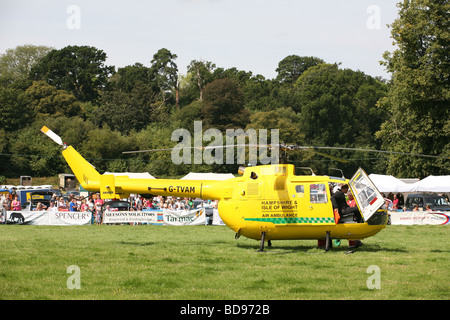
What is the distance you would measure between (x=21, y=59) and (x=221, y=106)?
2077 inches

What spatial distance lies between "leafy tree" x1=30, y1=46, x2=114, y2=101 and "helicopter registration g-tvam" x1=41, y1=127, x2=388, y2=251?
89597 millimetres

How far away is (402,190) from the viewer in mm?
40562

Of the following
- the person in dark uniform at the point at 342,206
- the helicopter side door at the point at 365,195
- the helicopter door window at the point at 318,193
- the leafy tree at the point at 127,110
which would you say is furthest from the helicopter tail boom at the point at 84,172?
the leafy tree at the point at 127,110

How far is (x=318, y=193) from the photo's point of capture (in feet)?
59.3

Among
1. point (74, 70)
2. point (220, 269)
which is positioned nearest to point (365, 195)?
point (220, 269)

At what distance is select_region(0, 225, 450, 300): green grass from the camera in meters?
11.6

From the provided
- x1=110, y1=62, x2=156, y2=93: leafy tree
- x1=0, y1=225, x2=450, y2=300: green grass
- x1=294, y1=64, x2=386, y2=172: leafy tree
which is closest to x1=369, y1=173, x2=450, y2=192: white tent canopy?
x1=0, y1=225, x2=450, y2=300: green grass

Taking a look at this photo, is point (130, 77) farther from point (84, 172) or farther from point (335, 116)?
point (84, 172)

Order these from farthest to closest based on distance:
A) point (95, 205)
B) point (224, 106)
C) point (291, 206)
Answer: point (224, 106) < point (95, 205) < point (291, 206)

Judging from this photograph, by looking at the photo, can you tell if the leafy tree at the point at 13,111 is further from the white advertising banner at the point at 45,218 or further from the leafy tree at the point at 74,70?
the white advertising banner at the point at 45,218

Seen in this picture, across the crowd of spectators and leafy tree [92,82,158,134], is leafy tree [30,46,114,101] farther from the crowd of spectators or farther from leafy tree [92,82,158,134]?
the crowd of spectators

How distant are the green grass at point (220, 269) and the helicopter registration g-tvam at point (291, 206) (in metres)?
0.68
